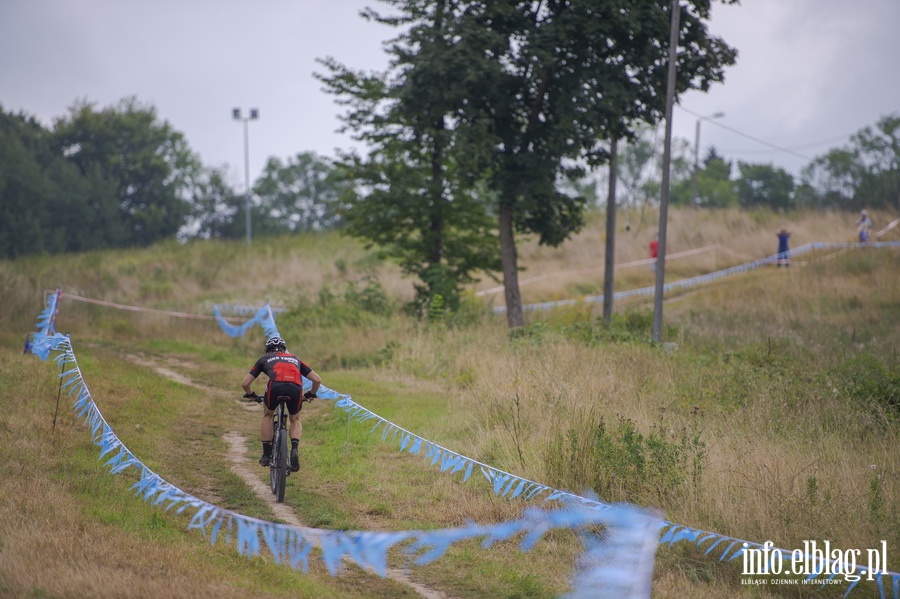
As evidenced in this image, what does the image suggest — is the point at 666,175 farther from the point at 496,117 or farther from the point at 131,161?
the point at 131,161

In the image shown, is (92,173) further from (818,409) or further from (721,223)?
(818,409)

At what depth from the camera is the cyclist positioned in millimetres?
10109

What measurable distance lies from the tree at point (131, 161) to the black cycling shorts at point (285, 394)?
65546mm

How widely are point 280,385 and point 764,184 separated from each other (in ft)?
291

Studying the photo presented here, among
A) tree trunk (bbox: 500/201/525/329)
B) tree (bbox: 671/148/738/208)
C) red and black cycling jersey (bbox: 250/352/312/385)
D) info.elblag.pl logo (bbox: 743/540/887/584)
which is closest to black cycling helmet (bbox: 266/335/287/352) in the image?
red and black cycling jersey (bbox: 250/352/312/385)

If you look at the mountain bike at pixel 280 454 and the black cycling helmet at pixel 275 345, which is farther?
the black cycling helmet at pixel 275 345

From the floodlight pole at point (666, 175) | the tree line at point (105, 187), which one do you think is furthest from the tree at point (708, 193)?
the floodlight pole at point (666, 175)

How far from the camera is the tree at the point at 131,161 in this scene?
7319cm

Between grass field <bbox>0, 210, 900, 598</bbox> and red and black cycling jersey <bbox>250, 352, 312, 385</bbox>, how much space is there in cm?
129

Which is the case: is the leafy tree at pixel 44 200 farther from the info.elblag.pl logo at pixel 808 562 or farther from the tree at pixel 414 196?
the info.elblag.pl logo at pixel 808 562

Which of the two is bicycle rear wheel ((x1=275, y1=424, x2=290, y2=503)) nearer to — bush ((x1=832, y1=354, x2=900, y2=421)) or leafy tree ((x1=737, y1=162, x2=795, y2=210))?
bush ((x1=832, y1=354, x2=900, y2=421))

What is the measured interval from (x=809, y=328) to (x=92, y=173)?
59.7 m

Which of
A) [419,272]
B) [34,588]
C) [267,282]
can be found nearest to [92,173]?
[267,282]

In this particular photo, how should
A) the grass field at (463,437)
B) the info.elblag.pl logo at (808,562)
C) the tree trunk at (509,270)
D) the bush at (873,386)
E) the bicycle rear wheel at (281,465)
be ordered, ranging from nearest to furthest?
the info.elblag.pl logo at (808,562) → the grass field at (463,437) → the bicycle rear wheel at (281,465) → the bush at (873,386) → the tree trunk at (509,270)
